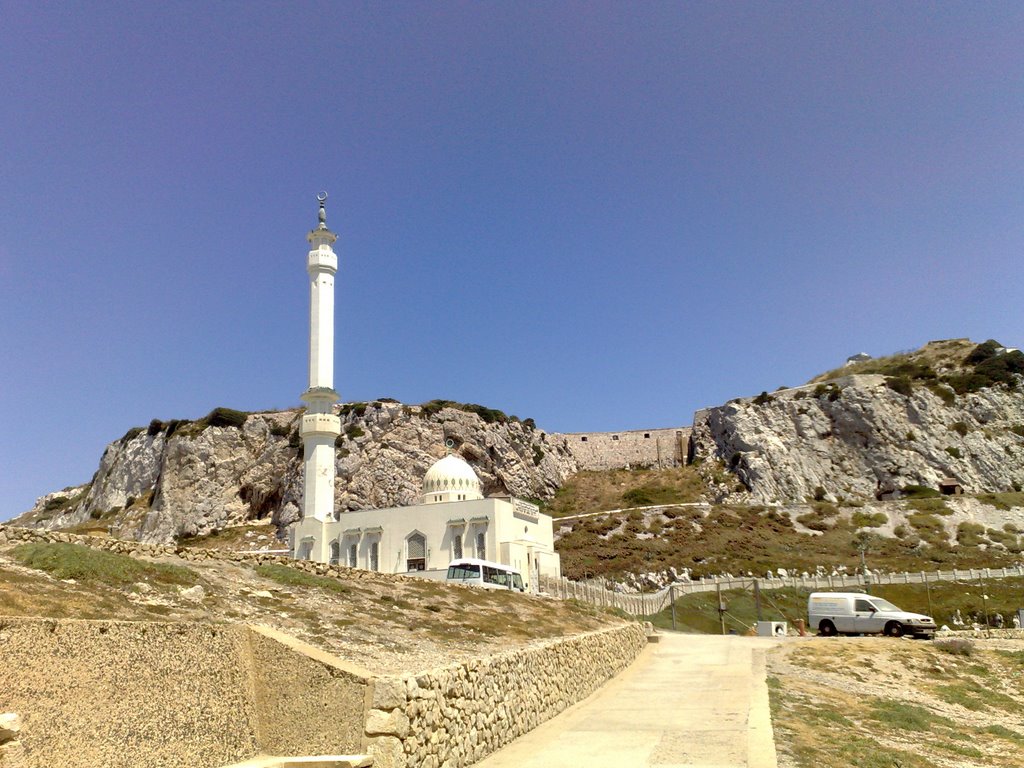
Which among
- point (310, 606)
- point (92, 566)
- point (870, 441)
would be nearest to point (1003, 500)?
point (870, 441)

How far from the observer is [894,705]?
1738 cm

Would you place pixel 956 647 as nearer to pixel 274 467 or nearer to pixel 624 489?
pixel 274 467

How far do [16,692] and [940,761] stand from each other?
13995 millimetres

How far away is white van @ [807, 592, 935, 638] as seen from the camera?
27328 millimetres

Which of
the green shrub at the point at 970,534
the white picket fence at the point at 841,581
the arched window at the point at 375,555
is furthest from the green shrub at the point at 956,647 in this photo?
the green shrub at the point at 970,534

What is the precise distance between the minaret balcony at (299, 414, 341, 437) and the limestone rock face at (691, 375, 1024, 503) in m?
54.3

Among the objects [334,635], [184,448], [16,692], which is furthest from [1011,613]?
[184,448]

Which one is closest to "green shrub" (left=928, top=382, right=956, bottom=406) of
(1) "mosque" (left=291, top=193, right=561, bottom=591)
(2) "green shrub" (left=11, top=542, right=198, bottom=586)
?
(1) "mosque" (left=291, top=193, right=561, bottom=591)

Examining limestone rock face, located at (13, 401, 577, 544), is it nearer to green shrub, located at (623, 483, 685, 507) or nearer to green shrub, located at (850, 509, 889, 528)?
green shrub, located at (623, 483, 685, 507)

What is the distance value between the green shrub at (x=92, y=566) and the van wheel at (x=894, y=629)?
23.5 m

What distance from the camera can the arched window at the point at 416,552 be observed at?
138 feet

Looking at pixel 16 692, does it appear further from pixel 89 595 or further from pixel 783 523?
pixel 783 523

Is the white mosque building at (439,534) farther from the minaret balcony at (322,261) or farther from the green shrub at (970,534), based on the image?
the green shrub at (970,534)

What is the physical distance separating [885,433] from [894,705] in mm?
74340
